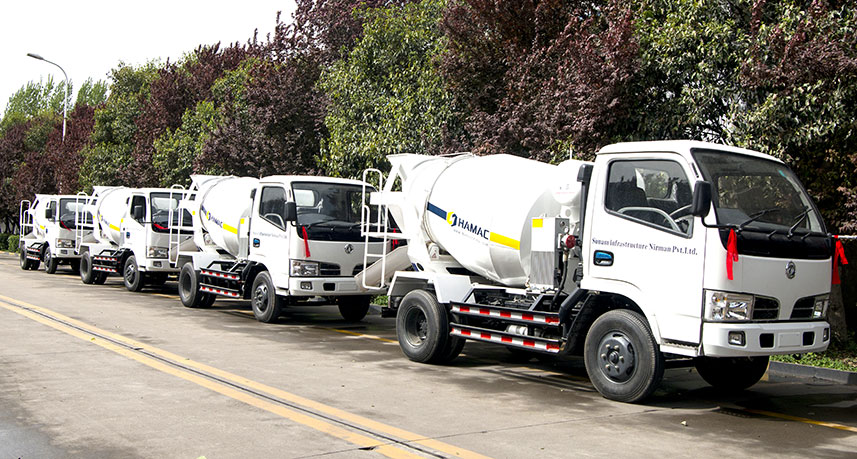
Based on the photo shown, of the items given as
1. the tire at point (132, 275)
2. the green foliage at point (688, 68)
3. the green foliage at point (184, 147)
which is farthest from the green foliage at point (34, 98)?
the green foliage at point (688, 68)

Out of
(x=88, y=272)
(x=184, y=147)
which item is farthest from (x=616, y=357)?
(x=184, y=147)

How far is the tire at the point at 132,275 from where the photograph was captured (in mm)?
19700

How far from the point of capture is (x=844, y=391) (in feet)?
30.1

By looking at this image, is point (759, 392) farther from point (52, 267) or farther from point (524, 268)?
point (52, 267)

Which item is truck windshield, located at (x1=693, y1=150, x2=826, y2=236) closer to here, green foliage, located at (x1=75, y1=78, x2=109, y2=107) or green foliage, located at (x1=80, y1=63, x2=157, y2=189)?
green foliage, located at (x1=80, y1=63, x2=157, y2=189)

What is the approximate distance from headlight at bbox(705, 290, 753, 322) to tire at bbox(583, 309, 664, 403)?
0.67 meters

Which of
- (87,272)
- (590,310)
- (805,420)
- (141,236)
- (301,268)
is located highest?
(141,236)

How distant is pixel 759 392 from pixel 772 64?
4.32 m

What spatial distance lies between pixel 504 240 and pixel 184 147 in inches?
869

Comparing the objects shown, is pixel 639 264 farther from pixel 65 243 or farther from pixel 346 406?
pixel 65 243

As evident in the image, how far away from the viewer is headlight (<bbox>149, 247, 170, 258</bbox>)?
1925cm

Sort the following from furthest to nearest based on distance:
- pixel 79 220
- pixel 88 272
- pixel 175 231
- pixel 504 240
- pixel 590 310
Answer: pixel 79 220 < pixel 88 272 < pixel 175 231 < pixel 504 240 < pixel 590 310

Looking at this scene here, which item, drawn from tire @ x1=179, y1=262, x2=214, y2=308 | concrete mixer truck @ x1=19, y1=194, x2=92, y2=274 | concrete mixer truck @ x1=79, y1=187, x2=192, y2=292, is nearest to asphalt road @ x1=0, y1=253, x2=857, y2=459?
tire @ x1=179, y1=262, x2=214, y2=308

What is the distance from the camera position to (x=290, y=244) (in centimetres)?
1345
